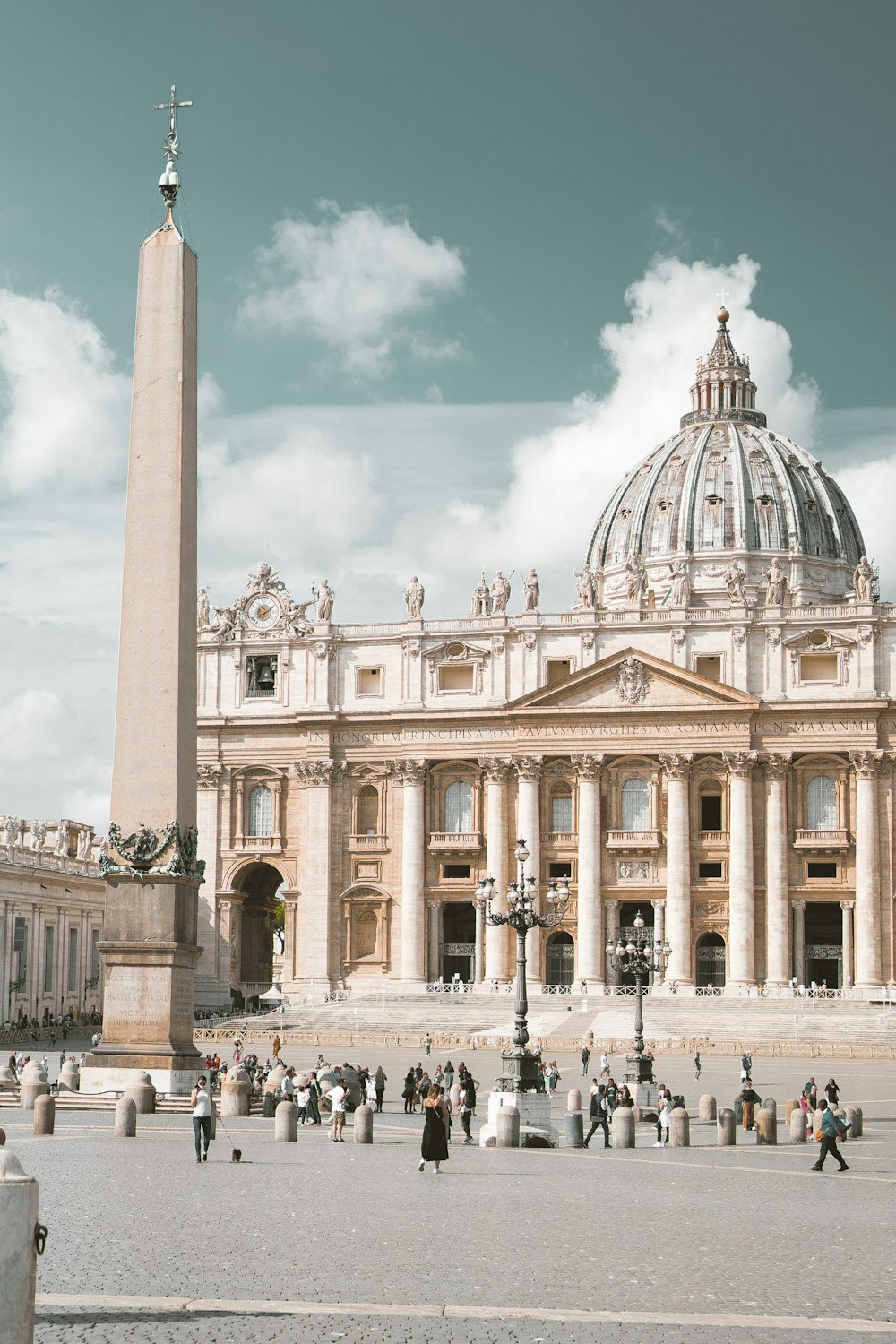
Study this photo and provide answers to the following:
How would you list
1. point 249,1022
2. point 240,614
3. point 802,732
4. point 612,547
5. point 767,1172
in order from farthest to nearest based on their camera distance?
point 612,547
point 240,614
point 802,732
point 249,1022
point 767,1172

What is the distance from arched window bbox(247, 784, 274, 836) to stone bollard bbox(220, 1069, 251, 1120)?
51414mm

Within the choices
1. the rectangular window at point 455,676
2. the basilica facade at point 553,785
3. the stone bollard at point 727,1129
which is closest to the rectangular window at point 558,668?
the basilica facade at point 553,785

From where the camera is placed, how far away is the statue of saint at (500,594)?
264 ft

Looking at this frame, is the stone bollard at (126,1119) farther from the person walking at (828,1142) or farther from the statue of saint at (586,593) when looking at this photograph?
the statue of saint at (586,593)

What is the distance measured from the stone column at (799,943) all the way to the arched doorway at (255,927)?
23.6m

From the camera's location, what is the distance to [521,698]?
256 feet

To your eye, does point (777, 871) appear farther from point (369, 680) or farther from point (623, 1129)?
point (623, 1129)

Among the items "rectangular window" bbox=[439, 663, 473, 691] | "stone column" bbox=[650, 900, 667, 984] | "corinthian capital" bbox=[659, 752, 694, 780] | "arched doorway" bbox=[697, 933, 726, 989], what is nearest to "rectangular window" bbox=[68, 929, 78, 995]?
"rectangular window" bbox=[439, 663, 473, 691]

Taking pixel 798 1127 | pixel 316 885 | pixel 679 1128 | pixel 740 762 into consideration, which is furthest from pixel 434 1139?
pixel 316 885

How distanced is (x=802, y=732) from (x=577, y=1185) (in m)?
57.5

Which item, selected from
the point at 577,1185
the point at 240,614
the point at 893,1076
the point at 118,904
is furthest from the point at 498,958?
the point at 577,1185

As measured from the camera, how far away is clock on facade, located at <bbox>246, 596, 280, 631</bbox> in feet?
275

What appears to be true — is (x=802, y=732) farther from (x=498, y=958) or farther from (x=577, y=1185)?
(x=577, y=1185)

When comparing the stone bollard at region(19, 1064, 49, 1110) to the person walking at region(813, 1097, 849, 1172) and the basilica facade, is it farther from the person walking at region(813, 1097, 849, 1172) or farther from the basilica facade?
the basilica facade
